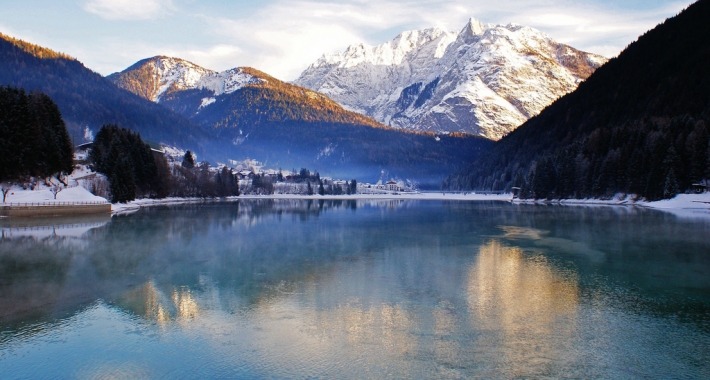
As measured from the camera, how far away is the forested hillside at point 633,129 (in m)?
74.1

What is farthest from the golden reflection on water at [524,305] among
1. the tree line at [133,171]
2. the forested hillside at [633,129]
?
the tree line at [133,171]

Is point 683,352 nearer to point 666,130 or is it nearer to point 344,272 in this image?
point 344,272

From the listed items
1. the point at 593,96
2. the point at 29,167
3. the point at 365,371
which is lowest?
the point at 365,371

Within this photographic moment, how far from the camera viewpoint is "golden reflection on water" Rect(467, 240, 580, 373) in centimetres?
1160

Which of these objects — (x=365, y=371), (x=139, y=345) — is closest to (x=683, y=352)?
(x=365, y=371)

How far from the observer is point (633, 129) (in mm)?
91000

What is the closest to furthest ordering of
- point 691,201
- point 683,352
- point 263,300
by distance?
point 683,352 < point 263,300 < point 691,201

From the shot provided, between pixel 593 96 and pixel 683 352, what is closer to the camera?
pixel 683 352

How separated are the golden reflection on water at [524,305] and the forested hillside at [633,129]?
202 feet

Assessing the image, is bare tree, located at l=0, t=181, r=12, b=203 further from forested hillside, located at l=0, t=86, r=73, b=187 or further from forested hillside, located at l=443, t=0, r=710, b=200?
forested hillside, located at l=443, t=0, r=710, b=200

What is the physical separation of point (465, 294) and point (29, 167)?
59.0 metres

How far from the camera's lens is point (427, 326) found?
13.2 metres

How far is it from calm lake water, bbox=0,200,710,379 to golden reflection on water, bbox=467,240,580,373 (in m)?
0.07

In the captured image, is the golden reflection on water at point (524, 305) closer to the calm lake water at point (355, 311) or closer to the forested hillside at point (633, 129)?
the calm lake water at point (355, 311)
